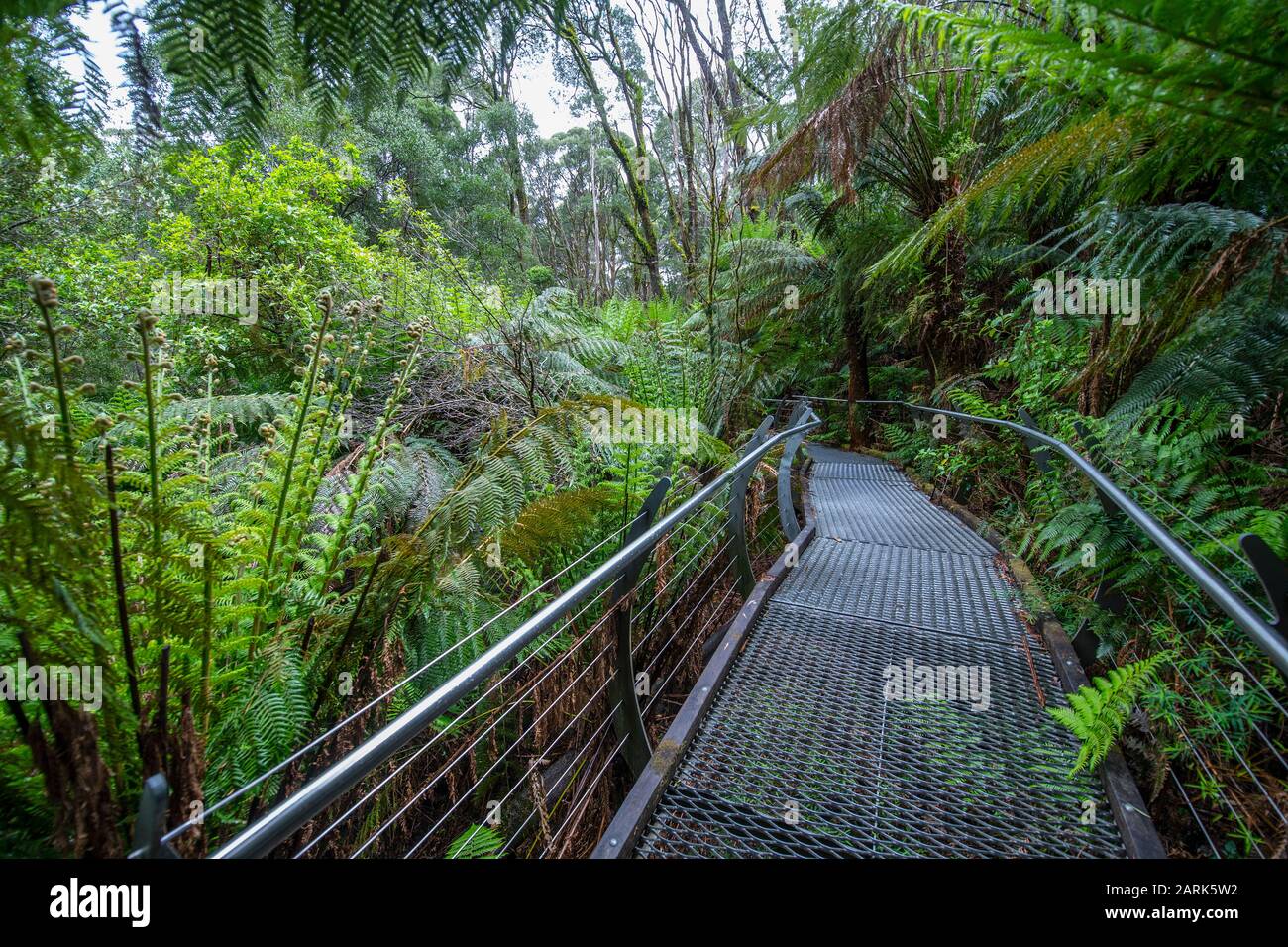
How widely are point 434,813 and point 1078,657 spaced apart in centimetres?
271

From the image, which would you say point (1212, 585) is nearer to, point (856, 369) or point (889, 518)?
point (889, 518)

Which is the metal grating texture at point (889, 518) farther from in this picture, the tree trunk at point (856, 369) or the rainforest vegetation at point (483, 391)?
the tree trunk at point (856, 369)

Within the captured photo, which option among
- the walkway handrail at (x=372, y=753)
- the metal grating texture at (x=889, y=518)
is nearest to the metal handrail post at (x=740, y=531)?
the metal grating texture at (x=889, y=518)

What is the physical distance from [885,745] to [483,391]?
3.41m

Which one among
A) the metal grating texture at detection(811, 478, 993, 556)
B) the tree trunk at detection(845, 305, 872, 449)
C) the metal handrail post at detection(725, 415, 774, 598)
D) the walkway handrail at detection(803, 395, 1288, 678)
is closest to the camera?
the walkway handrail at detection(803, 395, 1288, 678)

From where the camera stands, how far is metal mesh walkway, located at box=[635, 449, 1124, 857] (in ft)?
4.92

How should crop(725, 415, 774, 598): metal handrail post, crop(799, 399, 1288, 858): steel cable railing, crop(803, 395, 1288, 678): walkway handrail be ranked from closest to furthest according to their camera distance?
crop(803, 395, 1288, 678): walkway handrail → crop(799, 399, 1288, 858): steel cable railing → crop(725, 415, 774, 598): metal handrail post

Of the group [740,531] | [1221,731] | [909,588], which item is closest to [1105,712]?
[1221,731]

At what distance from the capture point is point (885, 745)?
1.82 metres

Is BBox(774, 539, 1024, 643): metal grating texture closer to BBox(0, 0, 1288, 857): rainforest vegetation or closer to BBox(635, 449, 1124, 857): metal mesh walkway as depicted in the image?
BBox(635, 449, 1124, 857): metal mesh walkway

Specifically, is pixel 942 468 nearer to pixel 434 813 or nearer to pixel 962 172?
pixel 962 172

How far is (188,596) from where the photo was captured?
1.12 m

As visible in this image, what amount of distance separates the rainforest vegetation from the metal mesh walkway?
247 millimetres

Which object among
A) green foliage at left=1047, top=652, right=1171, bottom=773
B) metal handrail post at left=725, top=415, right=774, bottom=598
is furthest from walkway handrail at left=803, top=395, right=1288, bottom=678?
metal handrail post at left=725, top=415, right=774, bottom=598
